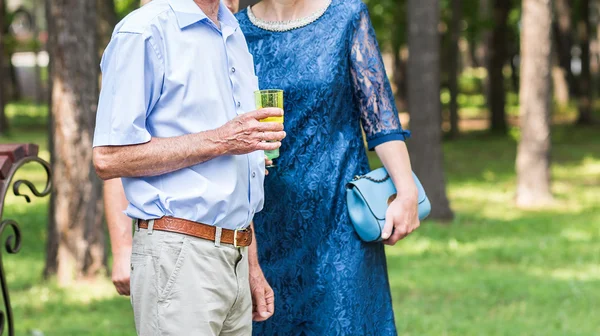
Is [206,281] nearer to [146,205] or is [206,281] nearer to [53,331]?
[146,205]

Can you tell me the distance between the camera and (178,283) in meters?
2.67

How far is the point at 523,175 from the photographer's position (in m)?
12.7

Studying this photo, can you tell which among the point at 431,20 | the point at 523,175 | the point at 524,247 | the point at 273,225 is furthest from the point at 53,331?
the point at 523,175

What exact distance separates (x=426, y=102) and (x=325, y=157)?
26.8 feet

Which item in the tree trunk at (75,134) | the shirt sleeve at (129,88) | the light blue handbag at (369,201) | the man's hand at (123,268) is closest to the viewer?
the shirt sleeve at (129,88)

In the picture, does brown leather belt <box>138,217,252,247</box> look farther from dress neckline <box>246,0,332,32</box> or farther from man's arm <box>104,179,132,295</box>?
dress neckline <box>246,0,332,32</box>

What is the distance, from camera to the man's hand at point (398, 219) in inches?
133

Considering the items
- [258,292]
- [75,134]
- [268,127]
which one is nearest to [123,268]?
[258,292]

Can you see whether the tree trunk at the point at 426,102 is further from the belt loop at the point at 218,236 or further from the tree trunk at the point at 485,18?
the tree trunk at the point at 485,18

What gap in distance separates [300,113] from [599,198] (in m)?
10.6

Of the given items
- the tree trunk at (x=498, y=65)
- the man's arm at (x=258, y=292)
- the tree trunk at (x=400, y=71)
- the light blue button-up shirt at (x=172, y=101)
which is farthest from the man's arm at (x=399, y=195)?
the tree trunk at (x=400, y=71)

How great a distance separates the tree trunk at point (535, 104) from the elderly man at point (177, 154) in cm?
994

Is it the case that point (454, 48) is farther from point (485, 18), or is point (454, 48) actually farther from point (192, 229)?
point (192, 229)

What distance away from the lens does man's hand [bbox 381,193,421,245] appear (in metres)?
3.37
